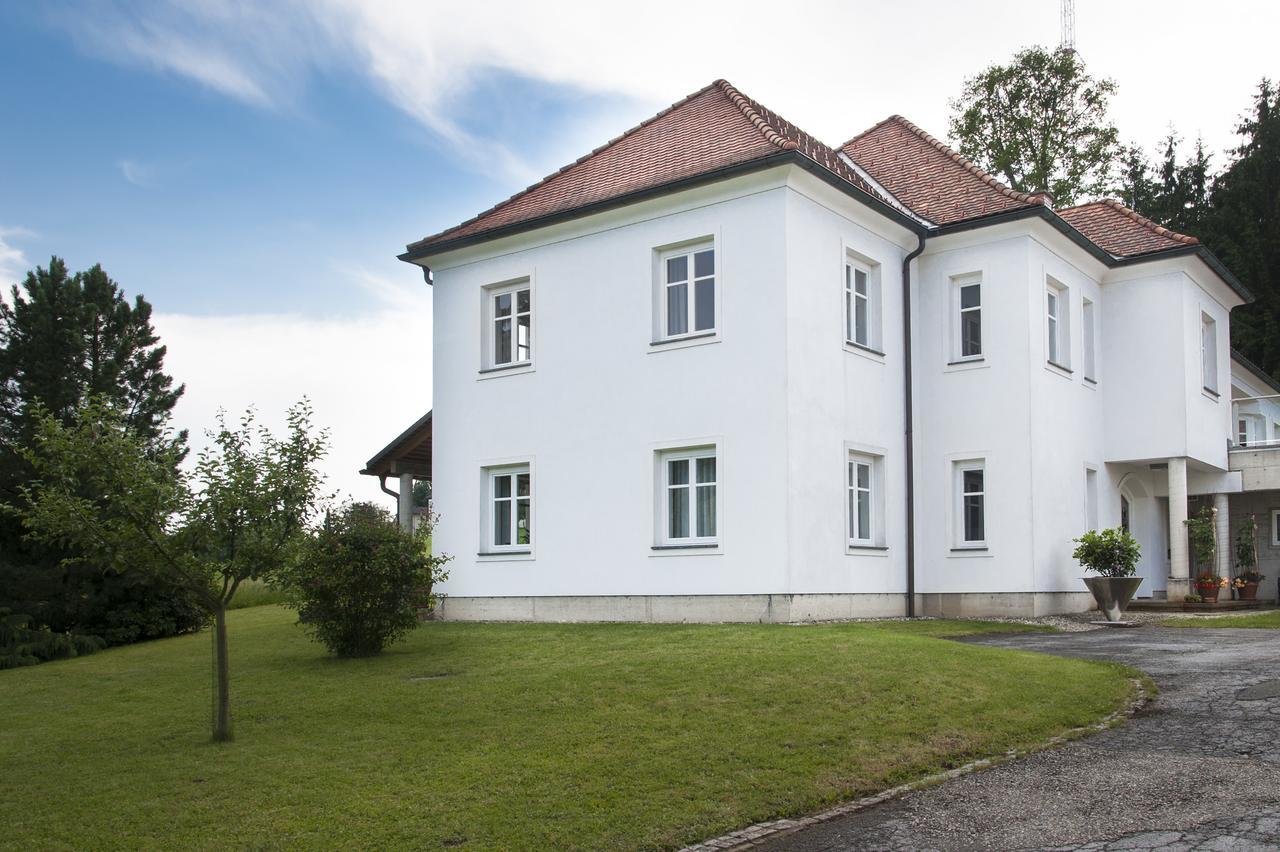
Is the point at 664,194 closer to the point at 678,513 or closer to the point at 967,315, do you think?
the point at 678,513

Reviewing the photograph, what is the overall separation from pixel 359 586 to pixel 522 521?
22.3 ft

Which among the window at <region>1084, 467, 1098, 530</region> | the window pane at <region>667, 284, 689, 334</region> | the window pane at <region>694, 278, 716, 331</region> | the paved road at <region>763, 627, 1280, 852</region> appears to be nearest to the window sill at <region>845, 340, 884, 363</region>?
the window pane at <region>694, 278, 716, 331</region>

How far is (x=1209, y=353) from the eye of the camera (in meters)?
26.8

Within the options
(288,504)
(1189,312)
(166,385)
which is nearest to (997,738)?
(288,504)

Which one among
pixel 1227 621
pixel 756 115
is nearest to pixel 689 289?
pixel 756 115

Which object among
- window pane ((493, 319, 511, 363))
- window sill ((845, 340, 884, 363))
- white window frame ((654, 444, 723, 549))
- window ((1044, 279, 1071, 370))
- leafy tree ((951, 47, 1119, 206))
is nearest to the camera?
white window frame ((654, 444, 723, 549))

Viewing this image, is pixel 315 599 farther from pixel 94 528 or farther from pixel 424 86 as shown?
pixel 424 86

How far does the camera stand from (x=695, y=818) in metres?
7.48

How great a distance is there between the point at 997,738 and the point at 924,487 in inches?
486

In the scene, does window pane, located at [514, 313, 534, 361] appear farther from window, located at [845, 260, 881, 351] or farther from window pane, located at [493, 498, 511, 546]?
window, located at [845, 260, 881, 351]

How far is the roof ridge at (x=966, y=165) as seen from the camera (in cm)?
2114

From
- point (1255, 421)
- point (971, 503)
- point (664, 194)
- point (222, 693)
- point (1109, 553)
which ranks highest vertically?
point (664, 194)

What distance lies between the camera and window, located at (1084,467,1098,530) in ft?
75.5

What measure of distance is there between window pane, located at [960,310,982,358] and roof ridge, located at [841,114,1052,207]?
7.37 feet
